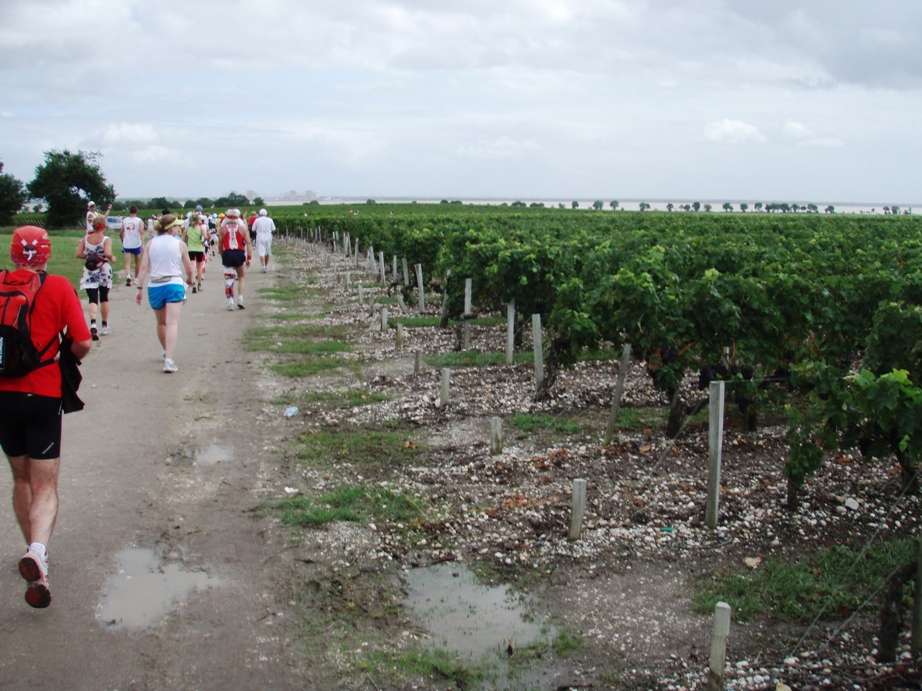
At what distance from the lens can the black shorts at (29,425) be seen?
526cm

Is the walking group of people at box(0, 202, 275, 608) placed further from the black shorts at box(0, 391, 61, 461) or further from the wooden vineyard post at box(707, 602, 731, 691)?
the wooden vineyard post at box(707, 602, 731, 691)

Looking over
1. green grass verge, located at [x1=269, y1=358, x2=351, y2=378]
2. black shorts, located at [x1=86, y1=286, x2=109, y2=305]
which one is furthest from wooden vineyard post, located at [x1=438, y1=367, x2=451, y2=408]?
black shorts, located at [x1=86, y1=286, x2=109, y2=305]

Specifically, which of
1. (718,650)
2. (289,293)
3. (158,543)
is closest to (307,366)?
(158,543)

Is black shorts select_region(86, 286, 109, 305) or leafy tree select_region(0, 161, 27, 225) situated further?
leafy tree select_region(0, 161, 27, 225)

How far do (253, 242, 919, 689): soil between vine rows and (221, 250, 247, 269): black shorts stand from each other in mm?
7444

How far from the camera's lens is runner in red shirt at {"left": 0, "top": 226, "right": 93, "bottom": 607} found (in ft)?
17.3

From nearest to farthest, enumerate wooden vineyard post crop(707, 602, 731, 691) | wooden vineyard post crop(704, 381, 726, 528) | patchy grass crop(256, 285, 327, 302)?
wooden vineyard post crop(707, 602, 731, 691) < wooden vineyard post crop(704, 381, 726, 528) < patchy grass crop(256, 285, 327, 302)

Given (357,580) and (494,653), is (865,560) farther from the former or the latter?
(357,580)

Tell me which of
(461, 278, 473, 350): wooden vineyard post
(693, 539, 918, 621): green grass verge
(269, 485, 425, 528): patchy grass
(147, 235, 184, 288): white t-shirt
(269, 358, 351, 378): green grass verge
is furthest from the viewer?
(461, 278, 473, 350): wooden vineyard post

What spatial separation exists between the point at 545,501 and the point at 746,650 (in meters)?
2.45

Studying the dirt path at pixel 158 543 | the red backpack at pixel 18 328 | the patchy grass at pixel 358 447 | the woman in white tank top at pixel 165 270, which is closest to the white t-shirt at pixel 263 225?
the woman in white tank top at pixel 165 270

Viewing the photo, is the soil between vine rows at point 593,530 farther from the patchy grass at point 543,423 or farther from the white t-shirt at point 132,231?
the white t-shirt at point 132,231

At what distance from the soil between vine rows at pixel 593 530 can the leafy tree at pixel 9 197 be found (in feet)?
265

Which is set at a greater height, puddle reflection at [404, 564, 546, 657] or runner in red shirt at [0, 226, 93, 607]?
runner in red shirt at [0, 226, 93, 607]
